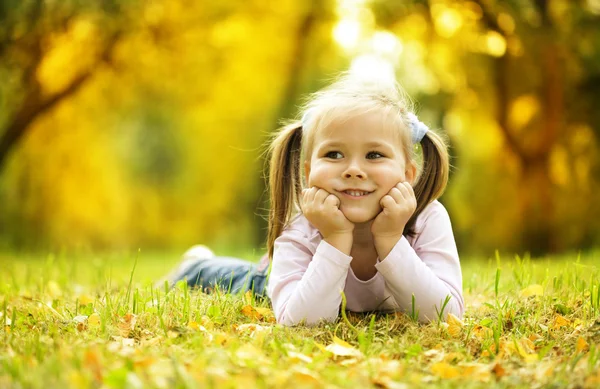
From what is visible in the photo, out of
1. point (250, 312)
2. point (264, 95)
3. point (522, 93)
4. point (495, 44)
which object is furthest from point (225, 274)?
point (264, 95)

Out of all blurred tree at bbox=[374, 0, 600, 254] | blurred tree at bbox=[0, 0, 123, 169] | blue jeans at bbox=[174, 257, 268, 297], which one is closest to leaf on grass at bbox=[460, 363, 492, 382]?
blue jeans at bbox=[174, 257, 268, 297]

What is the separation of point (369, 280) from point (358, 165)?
57 cm

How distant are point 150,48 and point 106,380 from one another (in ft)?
35.2

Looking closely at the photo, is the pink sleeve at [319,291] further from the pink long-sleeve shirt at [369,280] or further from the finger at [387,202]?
the finger at [387,202]

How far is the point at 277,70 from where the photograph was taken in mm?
14992

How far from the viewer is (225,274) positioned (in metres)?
4.12

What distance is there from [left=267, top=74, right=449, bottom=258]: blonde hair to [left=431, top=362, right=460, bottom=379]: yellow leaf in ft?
3.49

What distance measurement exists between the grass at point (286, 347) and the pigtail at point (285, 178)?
0.46m

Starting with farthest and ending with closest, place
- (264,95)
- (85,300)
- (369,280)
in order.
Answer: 1. (264,95)
2. (85,300)
3. (369,280)

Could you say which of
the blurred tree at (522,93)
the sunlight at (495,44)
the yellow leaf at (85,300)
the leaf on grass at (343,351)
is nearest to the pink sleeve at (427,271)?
the leaf on grass at (343,351)

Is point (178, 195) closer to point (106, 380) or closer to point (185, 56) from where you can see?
point (185, 56)

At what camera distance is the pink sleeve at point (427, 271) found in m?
2.60

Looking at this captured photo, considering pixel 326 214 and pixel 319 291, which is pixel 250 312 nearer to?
pixel 319 291

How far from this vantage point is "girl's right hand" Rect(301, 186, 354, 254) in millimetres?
2639
